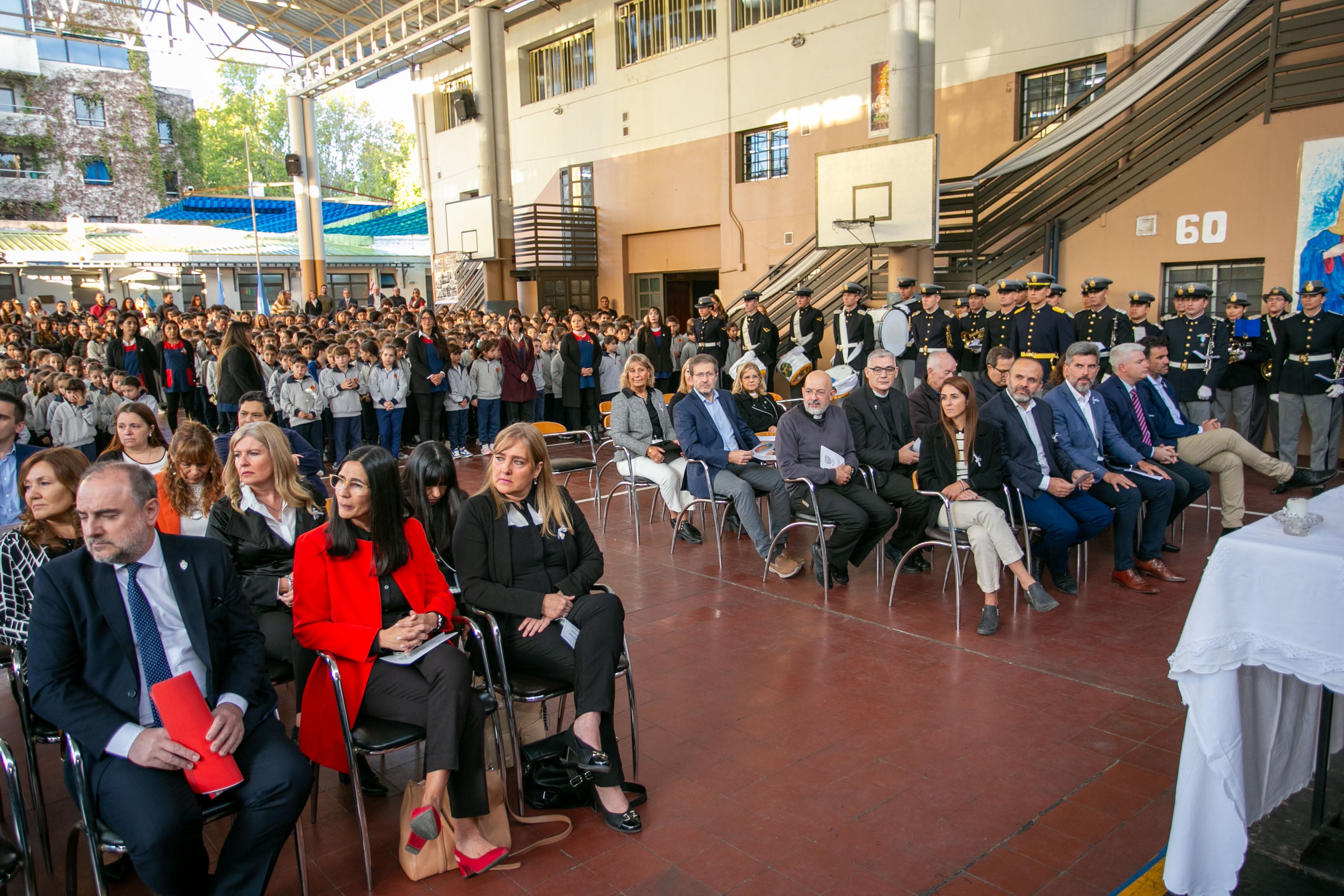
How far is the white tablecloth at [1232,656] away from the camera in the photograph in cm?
259

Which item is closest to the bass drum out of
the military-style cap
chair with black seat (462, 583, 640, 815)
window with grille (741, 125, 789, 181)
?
the military-style cap

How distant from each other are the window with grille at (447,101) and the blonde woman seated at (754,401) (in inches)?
776

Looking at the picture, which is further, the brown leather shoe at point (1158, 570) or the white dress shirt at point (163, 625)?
the brown leather shoe at point (1158, 570)

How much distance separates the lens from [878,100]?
14.8m

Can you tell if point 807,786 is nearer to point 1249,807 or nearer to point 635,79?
point 1249,807

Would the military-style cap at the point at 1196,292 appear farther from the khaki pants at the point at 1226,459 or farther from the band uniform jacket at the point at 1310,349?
the khaki pants at the point at 1226,459

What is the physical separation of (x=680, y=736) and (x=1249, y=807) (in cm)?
219

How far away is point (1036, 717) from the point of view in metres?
4.06

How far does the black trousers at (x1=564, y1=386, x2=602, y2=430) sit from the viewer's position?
12992mm

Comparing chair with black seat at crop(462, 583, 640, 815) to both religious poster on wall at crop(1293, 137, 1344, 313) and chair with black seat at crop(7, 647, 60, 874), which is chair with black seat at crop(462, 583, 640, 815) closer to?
chair with black seat at crop(7, 647, 60, 874)

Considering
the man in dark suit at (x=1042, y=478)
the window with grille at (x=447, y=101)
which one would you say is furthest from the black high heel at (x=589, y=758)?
the window with grille at (x=447, y=101)

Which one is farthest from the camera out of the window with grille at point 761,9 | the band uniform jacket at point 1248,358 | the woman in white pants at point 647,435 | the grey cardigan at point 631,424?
the window with grille at point 761,9

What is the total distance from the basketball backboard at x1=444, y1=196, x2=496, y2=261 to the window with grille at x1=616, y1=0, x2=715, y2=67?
455 cm

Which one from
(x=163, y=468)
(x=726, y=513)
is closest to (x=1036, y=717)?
(x=726, y=513)
